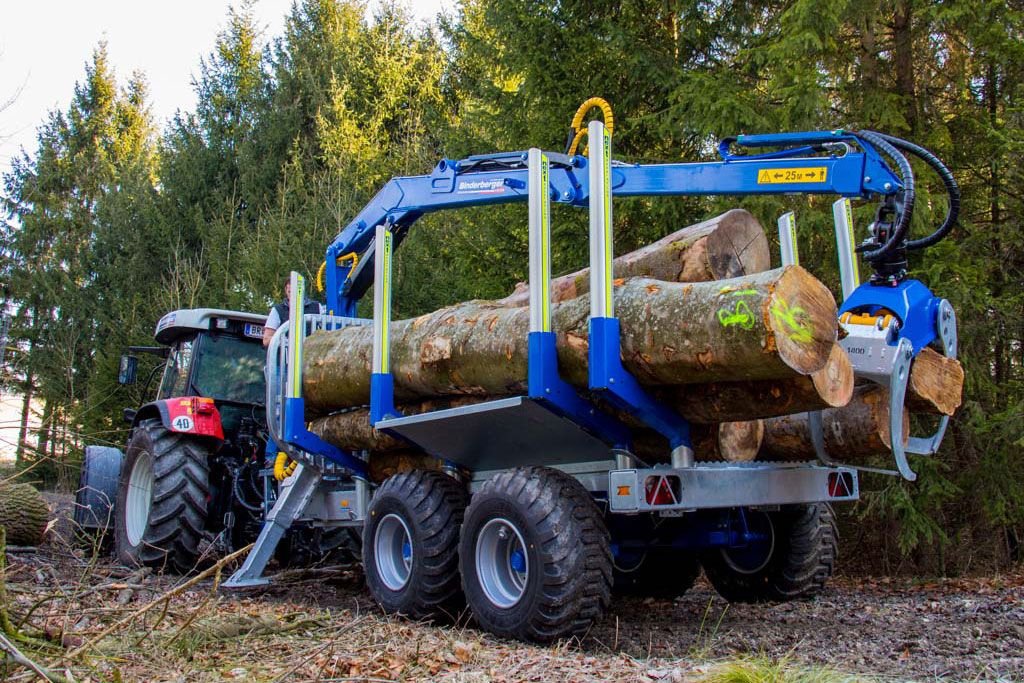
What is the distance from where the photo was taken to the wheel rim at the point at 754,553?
6887 millimetres

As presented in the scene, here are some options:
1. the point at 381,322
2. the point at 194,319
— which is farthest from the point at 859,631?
the point at 194,319

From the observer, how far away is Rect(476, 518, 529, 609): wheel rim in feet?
18.4

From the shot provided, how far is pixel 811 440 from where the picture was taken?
19.5 ft

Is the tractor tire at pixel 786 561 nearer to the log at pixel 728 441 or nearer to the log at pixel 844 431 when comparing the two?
the log at pixel 844 431

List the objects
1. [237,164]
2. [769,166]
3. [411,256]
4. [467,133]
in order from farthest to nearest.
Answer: [237,164], [411,256], [467,133], [769,166]

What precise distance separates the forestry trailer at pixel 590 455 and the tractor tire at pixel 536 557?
0.01 meters

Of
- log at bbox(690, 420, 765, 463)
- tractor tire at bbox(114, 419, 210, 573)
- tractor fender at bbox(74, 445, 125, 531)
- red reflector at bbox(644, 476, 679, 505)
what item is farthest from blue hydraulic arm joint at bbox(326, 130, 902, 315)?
tractor fender at bbox(74, 445, 125, 531)

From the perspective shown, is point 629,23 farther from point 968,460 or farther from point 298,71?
point 298,71

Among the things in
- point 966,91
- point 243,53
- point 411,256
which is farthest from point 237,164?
point 966,91

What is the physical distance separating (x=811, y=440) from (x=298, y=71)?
21.4 m

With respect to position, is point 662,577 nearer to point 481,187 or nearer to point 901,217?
point 481,187

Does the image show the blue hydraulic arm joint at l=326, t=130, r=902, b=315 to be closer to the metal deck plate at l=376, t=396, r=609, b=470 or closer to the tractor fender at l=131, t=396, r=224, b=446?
the metal deck plate at l=376, t=396, r=609, b=470

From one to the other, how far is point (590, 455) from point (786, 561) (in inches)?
82.5

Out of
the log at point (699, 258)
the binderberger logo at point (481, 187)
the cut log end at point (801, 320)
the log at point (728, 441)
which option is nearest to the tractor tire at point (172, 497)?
the binderberger logo at point (481, 187)
